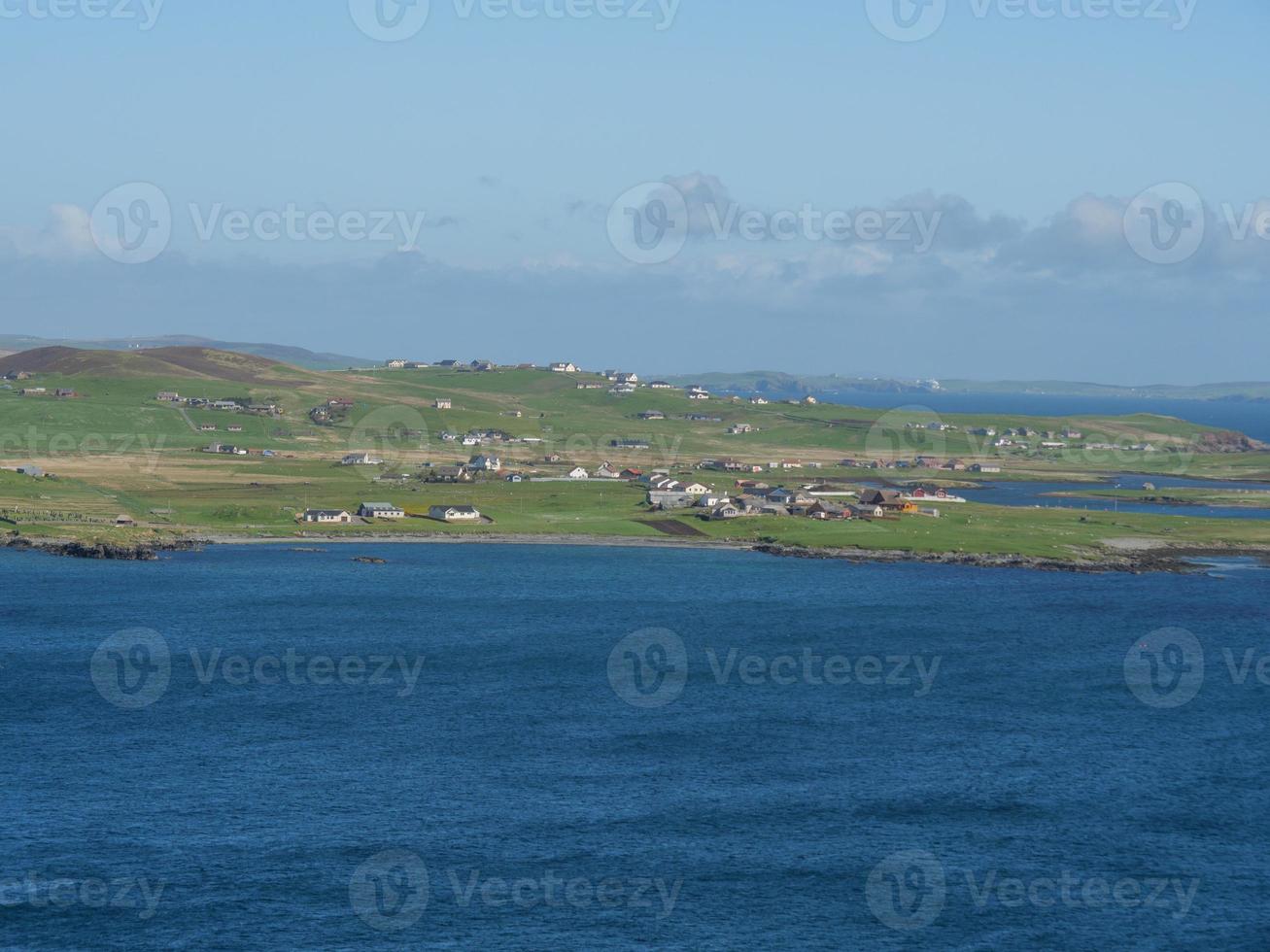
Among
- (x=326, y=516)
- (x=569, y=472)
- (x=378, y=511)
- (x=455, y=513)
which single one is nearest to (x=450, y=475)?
(x=569, y=472)

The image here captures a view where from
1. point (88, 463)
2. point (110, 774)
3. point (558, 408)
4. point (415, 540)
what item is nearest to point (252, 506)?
point (415, 540)

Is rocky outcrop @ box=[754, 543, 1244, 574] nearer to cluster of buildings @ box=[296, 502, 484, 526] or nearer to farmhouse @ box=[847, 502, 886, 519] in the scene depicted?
farmhouse @ box=[847, 502, 886, 519]

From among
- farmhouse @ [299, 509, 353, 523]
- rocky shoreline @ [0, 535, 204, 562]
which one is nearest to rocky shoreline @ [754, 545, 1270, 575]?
farmhouse @ [299, 509, 353, 523]

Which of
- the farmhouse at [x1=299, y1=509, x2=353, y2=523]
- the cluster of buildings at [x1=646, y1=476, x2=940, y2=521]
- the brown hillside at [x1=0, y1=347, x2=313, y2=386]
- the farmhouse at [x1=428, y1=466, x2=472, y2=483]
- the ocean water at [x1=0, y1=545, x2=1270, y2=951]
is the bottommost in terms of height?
the ocean water at [x1=0, y1=545, x2=1270, y2=951]

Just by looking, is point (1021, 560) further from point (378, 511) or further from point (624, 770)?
point (624, 770)

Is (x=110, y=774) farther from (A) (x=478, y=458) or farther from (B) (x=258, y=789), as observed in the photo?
(A) (x=478, y=458)

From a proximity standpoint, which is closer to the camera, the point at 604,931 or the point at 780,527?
the point at 604,931
